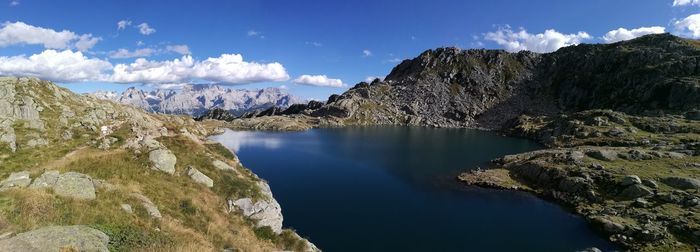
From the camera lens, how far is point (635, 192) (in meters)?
64.5

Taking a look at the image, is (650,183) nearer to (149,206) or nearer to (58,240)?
(149,206)

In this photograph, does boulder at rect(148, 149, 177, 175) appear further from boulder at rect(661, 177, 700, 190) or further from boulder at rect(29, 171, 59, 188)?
boulder at rect(661, 177, 700, 190)

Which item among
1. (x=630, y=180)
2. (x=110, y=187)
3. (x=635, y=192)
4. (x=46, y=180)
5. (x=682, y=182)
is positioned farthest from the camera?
(x=630, y=180)

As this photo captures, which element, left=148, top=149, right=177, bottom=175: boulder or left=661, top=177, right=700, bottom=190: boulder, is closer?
left=148, top=149, right=177, bottom=175: boulder

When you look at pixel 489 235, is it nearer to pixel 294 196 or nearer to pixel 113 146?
pixel 294 196

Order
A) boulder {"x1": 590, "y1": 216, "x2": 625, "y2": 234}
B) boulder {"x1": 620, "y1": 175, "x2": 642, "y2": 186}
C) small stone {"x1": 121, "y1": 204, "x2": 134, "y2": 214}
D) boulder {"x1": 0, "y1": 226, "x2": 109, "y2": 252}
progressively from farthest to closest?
1. boulder {"x1": 620, "y1": 175, "x2": 642, "y2": 186}
2. boulder {"x1": 590, "y1": 216, "x2": 625, "y2": 234}
3. small stone {"x1": 121, "y1": 204, "x2": 134, "y2": 214}
4. boulder {"x1": 0, "y1": 226, "x2": 109, "y2": 252}

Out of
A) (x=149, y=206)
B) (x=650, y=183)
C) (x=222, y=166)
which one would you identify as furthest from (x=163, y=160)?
(x=650, y=183)

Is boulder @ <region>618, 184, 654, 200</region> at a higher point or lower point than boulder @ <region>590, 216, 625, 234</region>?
higher

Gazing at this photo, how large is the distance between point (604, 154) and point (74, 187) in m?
97.3

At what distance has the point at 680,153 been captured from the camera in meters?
87.1

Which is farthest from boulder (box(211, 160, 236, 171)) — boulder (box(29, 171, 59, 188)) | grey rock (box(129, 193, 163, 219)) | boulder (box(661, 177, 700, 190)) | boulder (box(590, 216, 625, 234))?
boulder (box(661, 177, 700, 190))

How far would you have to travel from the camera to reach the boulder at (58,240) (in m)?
17.5

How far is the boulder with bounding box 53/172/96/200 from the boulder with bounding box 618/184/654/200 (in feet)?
237

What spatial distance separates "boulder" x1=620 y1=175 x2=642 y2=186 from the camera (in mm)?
67188
